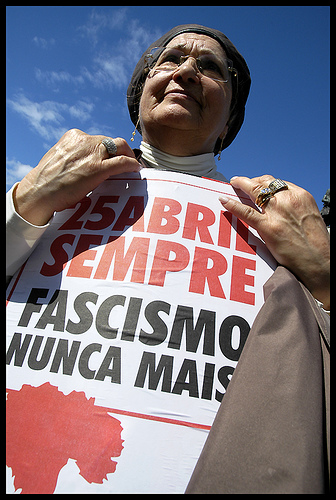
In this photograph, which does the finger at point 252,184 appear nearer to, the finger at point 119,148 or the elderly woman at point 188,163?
the elderly woman at point 188,163

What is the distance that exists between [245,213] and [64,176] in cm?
66

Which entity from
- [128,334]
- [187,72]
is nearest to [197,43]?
[187,72]

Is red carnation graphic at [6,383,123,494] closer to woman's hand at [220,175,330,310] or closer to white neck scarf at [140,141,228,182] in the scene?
woman's hand at [220,175,330,310]

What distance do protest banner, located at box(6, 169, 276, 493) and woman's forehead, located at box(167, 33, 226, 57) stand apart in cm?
80

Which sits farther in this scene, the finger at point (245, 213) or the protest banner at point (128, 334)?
the finger at point (245, 213)

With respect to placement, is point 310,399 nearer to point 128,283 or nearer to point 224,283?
point 224,283

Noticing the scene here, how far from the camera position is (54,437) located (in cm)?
78

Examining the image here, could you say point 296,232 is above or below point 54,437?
above

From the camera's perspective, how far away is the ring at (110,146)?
1200 millimetres

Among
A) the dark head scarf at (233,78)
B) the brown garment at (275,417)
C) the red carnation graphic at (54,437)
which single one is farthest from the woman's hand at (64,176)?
the dark head scarf at (233,78)

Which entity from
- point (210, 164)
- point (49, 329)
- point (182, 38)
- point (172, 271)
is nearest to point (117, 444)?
point (49, 329)

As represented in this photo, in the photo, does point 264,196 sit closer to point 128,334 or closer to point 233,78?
point 128,334

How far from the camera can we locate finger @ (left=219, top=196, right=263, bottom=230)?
1140 millimetres

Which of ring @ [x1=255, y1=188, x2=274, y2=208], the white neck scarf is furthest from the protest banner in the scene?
the white neck scarf
